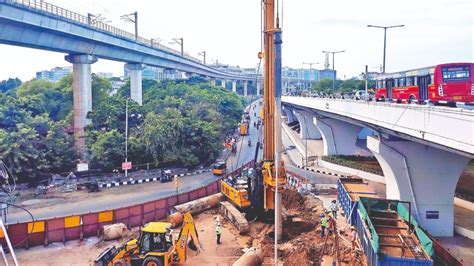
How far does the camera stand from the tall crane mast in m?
19.0

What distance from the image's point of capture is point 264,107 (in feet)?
68.2

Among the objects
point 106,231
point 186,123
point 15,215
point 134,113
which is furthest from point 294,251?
point 134,113

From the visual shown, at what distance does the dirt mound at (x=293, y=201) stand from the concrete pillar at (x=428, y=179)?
6.52 metres

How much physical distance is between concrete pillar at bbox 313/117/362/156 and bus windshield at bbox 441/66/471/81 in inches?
923

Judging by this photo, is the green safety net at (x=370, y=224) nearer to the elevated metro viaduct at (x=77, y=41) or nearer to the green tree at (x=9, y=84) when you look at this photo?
the elevated metro viaduct at (x=77, y=41)

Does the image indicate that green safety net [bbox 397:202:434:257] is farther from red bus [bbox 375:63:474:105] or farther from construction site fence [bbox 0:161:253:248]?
construction site fence [bbox 0:161:253:248]

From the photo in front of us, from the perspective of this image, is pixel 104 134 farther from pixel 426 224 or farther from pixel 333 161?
pixel 426 224

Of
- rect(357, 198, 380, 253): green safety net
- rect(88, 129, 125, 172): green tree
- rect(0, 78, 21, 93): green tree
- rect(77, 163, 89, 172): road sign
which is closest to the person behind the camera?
rect(357, 198, 380, 253): green safety net

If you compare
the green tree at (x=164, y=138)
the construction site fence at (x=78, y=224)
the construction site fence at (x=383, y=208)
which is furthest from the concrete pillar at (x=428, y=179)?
the green tree at (x=164, y=138)

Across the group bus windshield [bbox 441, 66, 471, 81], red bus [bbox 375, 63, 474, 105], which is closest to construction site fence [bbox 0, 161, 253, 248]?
red bus [bbox 375, 63, 474, 105]

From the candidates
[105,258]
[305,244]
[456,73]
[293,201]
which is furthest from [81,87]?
[456,73]

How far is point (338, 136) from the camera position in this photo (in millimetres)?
45031

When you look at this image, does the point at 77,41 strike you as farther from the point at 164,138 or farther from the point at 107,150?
the point at 164,138

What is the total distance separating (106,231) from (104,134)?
16804 mm
